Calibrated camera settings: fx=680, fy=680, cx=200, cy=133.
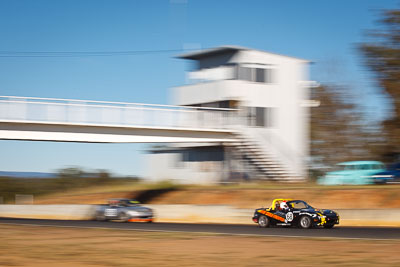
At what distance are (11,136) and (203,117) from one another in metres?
13.4

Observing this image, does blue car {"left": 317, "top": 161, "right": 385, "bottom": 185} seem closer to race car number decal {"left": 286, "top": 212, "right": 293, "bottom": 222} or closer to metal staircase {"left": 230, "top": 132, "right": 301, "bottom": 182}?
metal staircase {"left": 230, "top": 132, "right": 301, "bottom": 182}

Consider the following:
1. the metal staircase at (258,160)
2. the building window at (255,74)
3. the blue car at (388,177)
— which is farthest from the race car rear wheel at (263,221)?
the building window at (255,74)

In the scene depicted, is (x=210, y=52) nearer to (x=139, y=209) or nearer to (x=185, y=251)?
(x=139, y=209)

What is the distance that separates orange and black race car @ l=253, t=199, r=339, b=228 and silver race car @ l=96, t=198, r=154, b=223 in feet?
23.7

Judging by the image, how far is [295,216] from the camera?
2609 cm

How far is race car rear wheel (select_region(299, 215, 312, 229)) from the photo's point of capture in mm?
25516

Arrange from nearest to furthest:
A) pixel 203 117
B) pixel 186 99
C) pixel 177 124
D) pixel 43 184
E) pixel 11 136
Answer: pixel 11 136 < pixel 177 124 < pixel 203 117 < pixel 186 99 < pixel 43 184

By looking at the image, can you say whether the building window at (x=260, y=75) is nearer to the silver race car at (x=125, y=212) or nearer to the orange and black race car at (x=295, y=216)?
the silver race car at (x=125, y=212)

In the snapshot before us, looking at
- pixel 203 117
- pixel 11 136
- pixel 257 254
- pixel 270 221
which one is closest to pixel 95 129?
pixel 11 136

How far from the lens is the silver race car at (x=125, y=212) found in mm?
32844

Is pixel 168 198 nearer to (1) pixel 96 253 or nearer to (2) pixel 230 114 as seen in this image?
(2) pixel 230 114

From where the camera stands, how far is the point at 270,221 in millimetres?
27031

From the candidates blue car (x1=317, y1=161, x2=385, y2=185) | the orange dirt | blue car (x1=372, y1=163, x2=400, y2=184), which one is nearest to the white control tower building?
blue car (x1=317, y1=161, x2=385, y2=185)

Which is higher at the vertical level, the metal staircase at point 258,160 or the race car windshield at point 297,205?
the metal staircase at point 258,160
